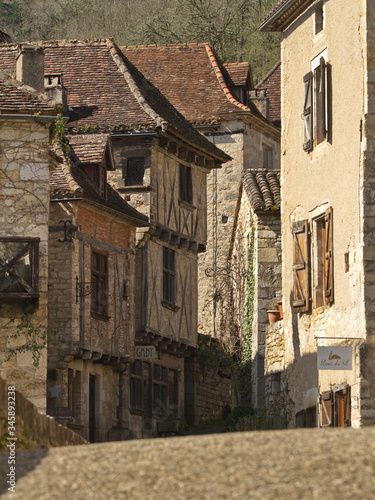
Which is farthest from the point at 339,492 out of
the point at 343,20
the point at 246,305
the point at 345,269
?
the point at 246,305

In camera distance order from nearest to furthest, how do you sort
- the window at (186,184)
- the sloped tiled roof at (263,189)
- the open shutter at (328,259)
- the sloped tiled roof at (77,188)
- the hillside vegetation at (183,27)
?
the open shutter at (328,259)
the sloped tiled roof at (77,188)
the sloped tiled roof at (263,189)
the window at (186,184)
the hillside vegetation at (183,27)

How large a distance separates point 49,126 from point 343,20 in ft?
17.3

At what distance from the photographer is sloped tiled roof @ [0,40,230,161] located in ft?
92.4

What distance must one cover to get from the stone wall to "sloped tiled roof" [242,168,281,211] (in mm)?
13686

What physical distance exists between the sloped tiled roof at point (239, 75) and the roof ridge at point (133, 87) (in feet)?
24.6

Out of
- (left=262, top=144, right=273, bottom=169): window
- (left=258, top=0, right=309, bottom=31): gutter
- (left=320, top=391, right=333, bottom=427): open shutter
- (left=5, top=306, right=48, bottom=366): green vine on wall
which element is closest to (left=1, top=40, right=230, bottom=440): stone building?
(left=5, top=306, right=48, bottom=366): green vine on wall

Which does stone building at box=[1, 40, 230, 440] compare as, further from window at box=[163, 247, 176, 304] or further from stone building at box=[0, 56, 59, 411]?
stone building at box=[0, 56, 59, 411]

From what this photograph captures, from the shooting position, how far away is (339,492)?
8164 mm

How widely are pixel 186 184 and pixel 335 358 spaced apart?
1274 centimetres

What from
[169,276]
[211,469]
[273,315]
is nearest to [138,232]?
[169,276]

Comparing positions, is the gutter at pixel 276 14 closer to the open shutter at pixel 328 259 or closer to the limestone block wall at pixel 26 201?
the open shutter at pixel 328 259

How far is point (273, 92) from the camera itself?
139 feet

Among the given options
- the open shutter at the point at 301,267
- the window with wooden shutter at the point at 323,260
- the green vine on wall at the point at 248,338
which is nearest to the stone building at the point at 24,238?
the open shutter at the point at 301,267

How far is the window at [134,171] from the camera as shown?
28.2 m
